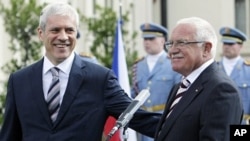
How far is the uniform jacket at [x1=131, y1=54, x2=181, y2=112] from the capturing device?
11686 mm

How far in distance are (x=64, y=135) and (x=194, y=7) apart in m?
19.2

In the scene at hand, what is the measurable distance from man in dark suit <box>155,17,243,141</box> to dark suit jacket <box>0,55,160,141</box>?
47 centimetres

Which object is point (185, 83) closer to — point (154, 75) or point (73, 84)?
point (73, 84)

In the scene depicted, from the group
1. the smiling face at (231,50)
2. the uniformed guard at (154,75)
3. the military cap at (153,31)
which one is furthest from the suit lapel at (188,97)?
the smiling face at (231,50)

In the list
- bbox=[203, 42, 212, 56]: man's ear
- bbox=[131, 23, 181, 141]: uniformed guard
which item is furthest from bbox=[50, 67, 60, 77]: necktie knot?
bbox=[131, 23, 181, 141]: uniformed guard

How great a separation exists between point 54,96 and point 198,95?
1.04m

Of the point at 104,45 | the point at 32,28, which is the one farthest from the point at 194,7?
the point at 32,28

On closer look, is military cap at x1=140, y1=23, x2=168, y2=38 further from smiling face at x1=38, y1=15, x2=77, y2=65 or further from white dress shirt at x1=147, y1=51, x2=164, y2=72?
smiling face at x1=38, y1=15, x2=77, y2=65

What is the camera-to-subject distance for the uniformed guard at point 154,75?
38.4 ft

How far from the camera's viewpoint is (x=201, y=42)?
5.50 meters

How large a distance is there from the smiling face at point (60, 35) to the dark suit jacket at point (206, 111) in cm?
84

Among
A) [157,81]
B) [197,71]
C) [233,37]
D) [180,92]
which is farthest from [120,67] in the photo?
[197,71]

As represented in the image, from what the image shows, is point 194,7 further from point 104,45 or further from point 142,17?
point 104,45

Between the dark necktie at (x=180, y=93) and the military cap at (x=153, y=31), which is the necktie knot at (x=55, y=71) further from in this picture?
the military cap at (x=153, y=31)
